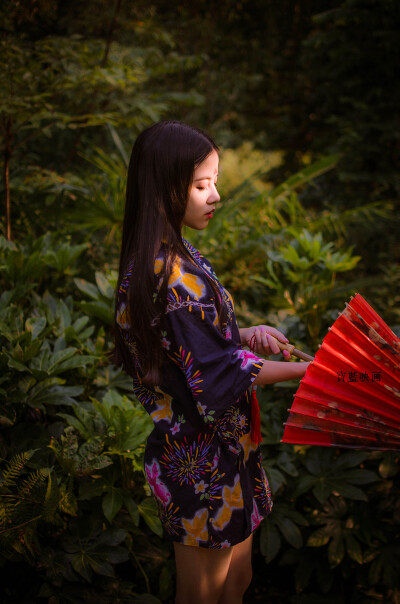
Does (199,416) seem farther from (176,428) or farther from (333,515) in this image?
(333,515)

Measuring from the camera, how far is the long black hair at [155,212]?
3.48ft

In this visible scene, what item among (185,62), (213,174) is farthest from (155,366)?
(185,62)

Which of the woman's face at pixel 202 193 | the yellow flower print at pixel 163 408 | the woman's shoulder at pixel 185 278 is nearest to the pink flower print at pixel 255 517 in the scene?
the yellow flower print at pixel 163 408

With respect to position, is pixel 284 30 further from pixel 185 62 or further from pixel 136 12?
pixel 185 62

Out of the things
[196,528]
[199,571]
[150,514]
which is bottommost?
[150,514]

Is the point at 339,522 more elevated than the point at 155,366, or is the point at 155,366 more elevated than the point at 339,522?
the point at 155,366

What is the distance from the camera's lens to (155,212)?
43.8 inches

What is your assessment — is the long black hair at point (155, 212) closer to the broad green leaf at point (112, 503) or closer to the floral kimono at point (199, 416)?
the floral kimono at point (199, 416)

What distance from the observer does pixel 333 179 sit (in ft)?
19.5

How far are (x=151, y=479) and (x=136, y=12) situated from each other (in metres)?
4.54

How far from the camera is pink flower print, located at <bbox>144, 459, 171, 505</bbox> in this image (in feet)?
3.88

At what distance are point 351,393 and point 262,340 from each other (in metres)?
0.27

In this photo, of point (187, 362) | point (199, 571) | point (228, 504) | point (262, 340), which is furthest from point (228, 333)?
point (199, 571)

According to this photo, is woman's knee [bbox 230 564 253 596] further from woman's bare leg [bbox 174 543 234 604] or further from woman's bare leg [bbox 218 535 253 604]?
woman's bare leg [bbox 174 543 234 604]
